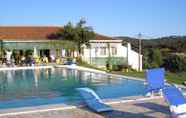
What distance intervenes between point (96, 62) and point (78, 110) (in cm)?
2793

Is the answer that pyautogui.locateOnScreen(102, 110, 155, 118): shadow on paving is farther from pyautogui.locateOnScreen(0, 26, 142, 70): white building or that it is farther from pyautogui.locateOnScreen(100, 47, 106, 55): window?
pyautogui.locateOnScreen(100, 47, 106, 55): window

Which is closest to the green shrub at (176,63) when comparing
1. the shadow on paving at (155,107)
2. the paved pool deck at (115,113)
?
the shadow on paving at (155,107)

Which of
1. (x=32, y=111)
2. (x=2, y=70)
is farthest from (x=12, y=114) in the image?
(x=2, y=70)

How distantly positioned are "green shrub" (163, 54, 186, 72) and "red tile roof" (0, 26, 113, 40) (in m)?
8.38

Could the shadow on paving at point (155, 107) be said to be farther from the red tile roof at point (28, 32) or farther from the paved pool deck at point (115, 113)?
the red tile roof at point (28, 32)

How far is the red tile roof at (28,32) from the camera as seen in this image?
41.0 meters

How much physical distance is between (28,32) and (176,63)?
18.0 m

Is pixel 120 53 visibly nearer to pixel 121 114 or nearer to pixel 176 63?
pixel 176 63

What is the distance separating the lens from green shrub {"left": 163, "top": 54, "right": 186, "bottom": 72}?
110 feet

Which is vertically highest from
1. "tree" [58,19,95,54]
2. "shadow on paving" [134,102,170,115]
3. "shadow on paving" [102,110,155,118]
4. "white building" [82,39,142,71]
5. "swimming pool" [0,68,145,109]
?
"tree" [58,19,95,54]

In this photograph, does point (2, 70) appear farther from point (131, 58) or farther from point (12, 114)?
point (12, 114)

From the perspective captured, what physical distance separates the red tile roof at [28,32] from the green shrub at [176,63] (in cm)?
838

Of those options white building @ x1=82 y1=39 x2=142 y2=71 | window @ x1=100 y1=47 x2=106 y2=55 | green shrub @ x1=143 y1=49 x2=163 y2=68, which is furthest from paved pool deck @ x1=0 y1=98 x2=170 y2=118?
window @ x1=100 y1=47 x2=106 y2=55

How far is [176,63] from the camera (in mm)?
34406
